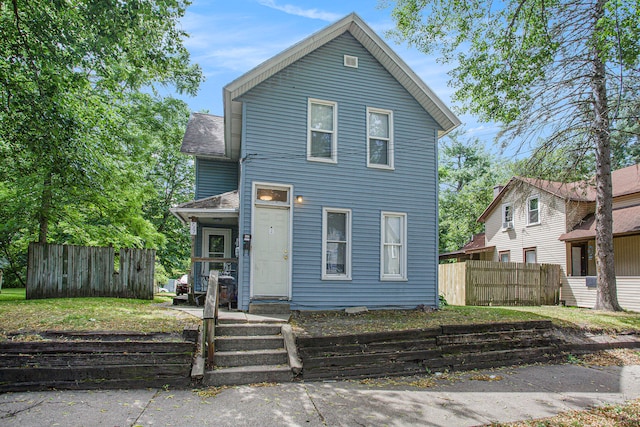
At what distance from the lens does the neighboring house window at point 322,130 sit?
9.84 meters

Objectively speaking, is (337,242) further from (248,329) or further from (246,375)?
(246,375)

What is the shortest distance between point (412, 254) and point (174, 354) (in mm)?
6468

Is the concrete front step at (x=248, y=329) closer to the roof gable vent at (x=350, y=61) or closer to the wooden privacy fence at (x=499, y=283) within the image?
the roof gable vent at (x=350, y=61)

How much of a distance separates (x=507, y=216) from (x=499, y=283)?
23.4 feet

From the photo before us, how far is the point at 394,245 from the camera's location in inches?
404

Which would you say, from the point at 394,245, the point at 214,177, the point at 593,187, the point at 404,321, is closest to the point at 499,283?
the point at 593,187

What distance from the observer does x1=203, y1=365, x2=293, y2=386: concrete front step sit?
17.9ft

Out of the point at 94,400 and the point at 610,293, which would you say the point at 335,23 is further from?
the point at 610,293

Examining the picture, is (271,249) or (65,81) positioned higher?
(65,81)

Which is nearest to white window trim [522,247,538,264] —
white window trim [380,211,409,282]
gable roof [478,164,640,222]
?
gable roof [478,164,640,222]

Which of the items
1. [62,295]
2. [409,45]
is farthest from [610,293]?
[62,295]

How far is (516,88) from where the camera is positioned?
9516 mm

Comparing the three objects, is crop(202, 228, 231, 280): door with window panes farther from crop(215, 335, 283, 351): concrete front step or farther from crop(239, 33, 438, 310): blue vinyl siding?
crop(215, 335, 283, 351): concrete front step

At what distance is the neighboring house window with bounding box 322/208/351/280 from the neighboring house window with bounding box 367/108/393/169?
5.26 feet
